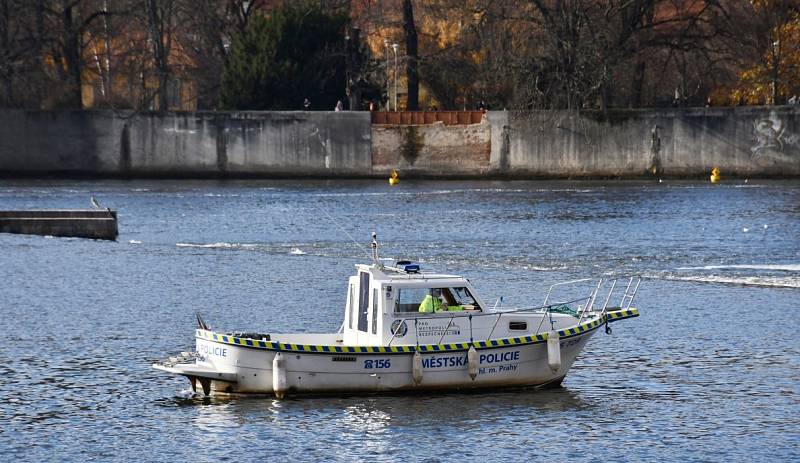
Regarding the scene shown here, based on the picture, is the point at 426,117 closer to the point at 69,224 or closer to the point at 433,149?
the point at 433,149

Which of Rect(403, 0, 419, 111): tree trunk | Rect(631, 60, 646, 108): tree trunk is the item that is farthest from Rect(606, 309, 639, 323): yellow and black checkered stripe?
Rect(403, 0, 419, 111): tree trunk

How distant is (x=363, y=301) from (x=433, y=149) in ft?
211

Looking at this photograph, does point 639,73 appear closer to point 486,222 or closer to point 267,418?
point 486,222

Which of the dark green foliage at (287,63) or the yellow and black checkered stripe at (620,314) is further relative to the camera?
the dark green foliage at (287,63)

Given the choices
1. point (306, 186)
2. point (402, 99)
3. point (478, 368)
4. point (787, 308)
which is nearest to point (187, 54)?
point (402, 99)

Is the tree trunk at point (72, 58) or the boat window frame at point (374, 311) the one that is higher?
the tree trunk at point (72, 58)

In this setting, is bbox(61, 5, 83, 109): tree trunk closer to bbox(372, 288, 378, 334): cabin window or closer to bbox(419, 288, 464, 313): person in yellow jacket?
bbox(372, 288, 378, 334): cabin window

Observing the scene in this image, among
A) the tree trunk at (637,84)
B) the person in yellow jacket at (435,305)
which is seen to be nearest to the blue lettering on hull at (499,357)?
the person in yellow jacket at (435,305)

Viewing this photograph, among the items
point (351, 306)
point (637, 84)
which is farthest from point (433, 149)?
point (351, 306)

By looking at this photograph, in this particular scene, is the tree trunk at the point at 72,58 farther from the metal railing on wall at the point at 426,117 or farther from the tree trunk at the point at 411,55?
the tree trunk at the point at 411,55

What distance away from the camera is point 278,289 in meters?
45.6

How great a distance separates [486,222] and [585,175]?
26.3 m

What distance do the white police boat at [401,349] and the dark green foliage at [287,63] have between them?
70608mm

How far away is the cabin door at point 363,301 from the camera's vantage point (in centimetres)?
2948
